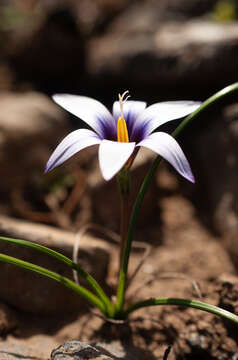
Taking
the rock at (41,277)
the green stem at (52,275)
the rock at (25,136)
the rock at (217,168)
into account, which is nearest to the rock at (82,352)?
the green stem at (52,275)

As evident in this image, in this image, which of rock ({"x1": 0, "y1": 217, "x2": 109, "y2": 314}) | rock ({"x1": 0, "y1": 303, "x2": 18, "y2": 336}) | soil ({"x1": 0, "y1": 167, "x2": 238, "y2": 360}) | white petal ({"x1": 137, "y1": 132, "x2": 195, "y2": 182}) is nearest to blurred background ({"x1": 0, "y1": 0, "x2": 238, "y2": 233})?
soil ({"x1": 0, "y1": 167, "x2": 238, "y2": 360})

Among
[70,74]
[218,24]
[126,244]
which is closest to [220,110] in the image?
[218,24]

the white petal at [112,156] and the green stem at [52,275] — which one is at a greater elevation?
the white petal at [112,156]

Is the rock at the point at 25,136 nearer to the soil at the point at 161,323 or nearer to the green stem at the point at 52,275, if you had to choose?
the soil at the point at 161,323

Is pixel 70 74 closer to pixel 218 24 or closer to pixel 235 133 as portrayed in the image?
pixel 218 24

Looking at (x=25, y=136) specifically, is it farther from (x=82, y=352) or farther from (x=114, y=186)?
(x=82, y=352)
